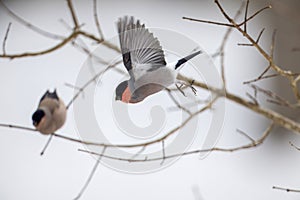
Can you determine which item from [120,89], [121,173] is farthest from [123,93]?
[121,173]

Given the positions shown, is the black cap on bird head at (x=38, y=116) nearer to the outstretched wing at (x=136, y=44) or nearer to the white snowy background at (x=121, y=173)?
the outstretched wing at (x=136, y=44)

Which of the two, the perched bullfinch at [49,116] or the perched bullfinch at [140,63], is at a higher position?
the perched bullfinch at [140,63]

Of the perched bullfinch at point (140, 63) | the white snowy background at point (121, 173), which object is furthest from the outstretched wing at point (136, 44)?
the white snowy background at point (121, 173)

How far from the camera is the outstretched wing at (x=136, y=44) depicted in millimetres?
409

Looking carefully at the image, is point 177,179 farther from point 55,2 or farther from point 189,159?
point 55,2

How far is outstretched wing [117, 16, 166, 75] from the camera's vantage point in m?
0.41

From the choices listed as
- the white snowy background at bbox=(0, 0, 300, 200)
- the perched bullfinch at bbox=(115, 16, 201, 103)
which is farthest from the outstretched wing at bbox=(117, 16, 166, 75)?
the white snowy background at bbox=(0, 0, 300, 200)

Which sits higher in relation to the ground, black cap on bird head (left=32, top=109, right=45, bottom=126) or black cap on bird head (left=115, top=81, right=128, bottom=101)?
black cap on bird head (left=115, top=81, right=128, bottom=101)

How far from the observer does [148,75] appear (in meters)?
0.43

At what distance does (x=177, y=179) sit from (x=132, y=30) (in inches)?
34.9

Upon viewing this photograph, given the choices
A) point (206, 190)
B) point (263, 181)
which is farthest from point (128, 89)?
point (263, 181)

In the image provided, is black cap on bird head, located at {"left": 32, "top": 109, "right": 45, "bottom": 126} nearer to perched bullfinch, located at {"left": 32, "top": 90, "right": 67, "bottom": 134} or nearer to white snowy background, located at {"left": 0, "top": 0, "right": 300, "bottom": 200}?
perched bullfinch, located at {"left": 32, "top": 90, "right": 67, "bottom": 134}

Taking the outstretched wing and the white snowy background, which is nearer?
the outstretched wing

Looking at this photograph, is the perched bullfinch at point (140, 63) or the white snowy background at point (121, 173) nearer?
the perched bullfinch at point (140, 63)
